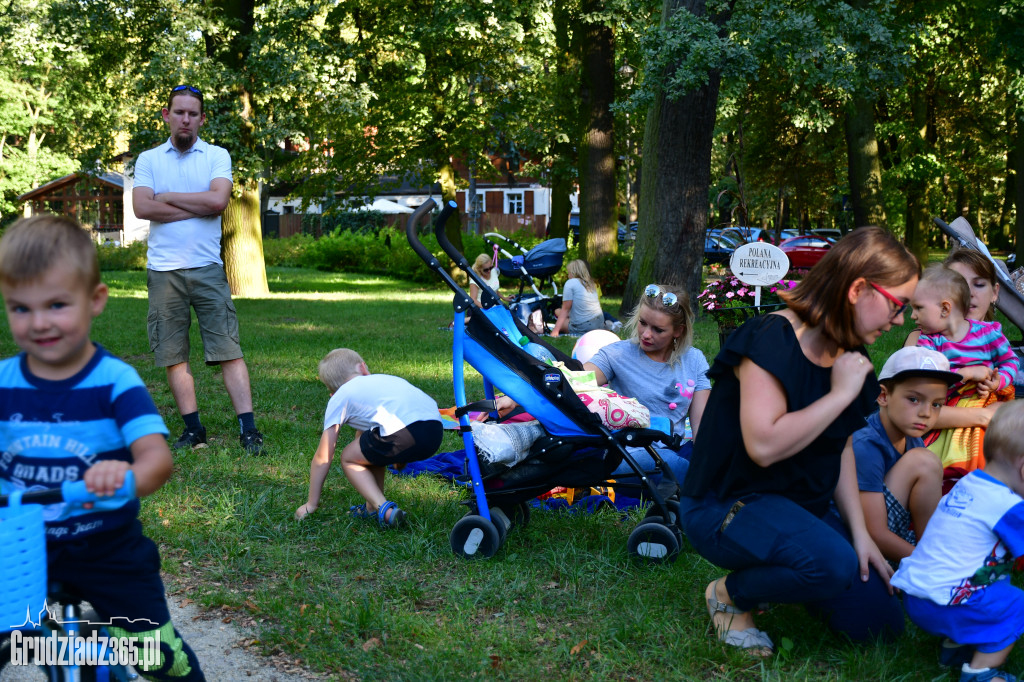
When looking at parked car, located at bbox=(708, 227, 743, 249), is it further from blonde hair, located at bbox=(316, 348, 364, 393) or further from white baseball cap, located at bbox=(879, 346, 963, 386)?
white baseball cap, located at bbox=(879, 346, 963, 386)

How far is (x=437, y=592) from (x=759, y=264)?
5.97m

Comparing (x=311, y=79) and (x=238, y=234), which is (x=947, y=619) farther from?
(x=238, y=234)

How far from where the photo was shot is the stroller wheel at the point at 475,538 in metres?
4.34

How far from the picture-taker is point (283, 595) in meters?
3.94

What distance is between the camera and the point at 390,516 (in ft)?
15.6

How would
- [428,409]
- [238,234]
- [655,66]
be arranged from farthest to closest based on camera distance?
1. [238,234]
2. [655,66]
3. [428,409]

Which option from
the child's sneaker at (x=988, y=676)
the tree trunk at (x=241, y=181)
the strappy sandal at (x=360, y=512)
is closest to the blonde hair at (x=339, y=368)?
the strappy sandal at (x=360, y=512)

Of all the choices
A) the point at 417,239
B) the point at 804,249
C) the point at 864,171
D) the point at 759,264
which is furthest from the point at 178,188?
the point at 804,249

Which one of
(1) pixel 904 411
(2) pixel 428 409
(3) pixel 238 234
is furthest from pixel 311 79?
(1) pixel 904 411

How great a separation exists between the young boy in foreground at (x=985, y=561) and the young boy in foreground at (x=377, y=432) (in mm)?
2333

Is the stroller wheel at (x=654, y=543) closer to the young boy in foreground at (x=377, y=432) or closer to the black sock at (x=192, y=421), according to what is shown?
the young boy in foreground at (x=377, y=432)

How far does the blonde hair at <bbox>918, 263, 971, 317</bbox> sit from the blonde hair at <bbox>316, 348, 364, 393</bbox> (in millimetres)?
2837

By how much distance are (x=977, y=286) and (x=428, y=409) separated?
9.39ft
